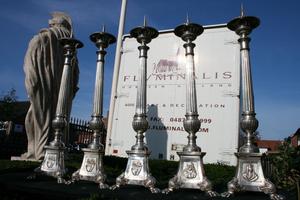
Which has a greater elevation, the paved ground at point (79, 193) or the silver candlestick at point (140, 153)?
the silver candlestick at point (140, 153)

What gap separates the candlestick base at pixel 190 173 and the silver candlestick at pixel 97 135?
124 centimetres

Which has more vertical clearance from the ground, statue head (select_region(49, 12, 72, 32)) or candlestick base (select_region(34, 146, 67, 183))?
statue head (select_region(49, 12, 72, 32))

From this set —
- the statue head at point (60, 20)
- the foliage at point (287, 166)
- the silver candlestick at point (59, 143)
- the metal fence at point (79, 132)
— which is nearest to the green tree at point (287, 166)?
the foliage at point (287, 166)

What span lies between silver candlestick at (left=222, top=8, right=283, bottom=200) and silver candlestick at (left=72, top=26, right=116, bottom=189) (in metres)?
2.23

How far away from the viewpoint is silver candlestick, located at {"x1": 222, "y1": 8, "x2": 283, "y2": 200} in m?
4.53

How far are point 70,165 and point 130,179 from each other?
250cm

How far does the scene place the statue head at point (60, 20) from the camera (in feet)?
29.3

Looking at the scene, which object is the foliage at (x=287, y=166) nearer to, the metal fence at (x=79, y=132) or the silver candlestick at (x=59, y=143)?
the silver candlestick at (x=59, y=143)

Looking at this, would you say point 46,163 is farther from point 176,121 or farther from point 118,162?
A: point 176,121

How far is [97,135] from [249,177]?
2.93 m

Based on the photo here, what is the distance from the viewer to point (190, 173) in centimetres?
483

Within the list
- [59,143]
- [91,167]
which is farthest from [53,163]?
[91,167]

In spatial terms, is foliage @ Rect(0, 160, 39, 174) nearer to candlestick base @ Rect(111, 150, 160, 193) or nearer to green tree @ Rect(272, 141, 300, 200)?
candlestick base @ Rect(111, 150, 160, 193)

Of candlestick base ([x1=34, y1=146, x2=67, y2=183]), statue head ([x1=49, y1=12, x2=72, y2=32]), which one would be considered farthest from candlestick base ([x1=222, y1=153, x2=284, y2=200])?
statue head ([x1=49, y1=12, x2=72, y2=32])
